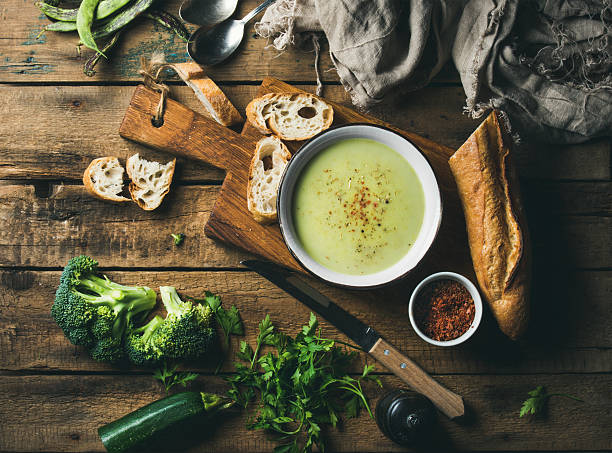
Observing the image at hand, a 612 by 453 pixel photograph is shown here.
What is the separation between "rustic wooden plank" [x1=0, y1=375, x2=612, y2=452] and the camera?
2.03 m

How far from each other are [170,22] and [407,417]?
202 cm

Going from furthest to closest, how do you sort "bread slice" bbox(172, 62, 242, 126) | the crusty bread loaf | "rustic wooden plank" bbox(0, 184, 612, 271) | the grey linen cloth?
1. "rustic wooden plank" bbox(0, 184, 612, 271)
2. "bread slice" bbox(172, 62, 242, 126)
3. the grey linen cloth
4. the crusty bread loaf

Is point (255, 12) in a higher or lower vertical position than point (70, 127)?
higher

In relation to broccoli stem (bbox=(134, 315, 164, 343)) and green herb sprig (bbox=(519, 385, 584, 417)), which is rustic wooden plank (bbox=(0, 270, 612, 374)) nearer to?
green herb sprig (bbox=(519, 385, 584, 417))

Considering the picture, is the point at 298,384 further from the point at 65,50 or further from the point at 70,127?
the point at 65,50

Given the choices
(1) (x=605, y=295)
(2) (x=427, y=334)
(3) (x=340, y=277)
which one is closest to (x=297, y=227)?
(3) (x=340, y=277)

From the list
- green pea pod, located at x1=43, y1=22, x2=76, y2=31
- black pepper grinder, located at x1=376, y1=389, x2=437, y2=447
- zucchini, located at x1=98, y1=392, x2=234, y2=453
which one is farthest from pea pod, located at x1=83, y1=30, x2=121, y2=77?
black pepper grinder, located at x1=376, y1=389, x2=437, y2=447

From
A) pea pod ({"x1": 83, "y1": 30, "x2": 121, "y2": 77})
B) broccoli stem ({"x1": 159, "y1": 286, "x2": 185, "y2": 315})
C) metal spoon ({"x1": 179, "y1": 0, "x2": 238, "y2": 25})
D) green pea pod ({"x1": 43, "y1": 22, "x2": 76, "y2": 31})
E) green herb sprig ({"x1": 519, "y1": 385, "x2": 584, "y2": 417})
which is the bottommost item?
green herb sprig ({"x1": 519, "y1": 385, "x2": 584, "y2": 417})

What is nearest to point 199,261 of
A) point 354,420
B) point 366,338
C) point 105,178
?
point 105,178

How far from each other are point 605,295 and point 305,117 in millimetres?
1543

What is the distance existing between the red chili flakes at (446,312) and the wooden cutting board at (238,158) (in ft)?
0.48

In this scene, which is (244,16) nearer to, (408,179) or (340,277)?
(408,179)

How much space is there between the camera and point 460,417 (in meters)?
2.03

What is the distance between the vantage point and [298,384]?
6.27 feet
